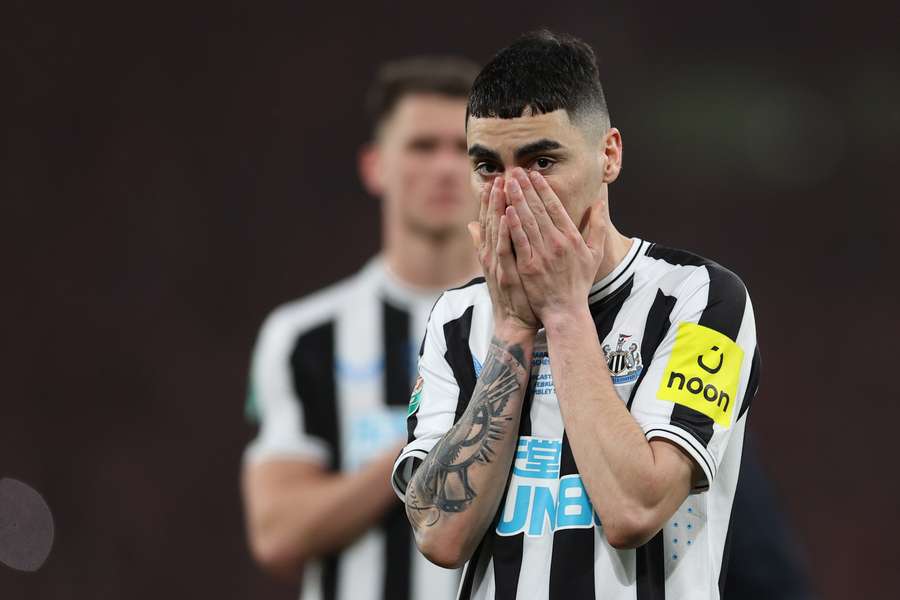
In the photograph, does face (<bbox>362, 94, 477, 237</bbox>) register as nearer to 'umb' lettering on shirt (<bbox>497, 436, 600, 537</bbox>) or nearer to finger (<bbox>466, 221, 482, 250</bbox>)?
finger (<bbox>466, 221, 482, 250</bbox>)

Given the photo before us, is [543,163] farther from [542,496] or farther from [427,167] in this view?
[427,167]

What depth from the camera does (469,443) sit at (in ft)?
6.66

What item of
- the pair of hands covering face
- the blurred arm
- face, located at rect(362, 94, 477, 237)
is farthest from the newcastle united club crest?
face, located at rect(362, 94, 477, 237)

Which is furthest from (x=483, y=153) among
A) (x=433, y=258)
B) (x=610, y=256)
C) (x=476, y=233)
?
(x=433, y=258)

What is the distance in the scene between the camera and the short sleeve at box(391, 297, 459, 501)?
2.16 metres

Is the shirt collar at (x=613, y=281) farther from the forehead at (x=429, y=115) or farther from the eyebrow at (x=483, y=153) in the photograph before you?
the forehead at (x=429, y=115)

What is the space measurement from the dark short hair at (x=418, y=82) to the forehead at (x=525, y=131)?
2113mm

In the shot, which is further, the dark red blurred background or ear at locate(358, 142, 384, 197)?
the dark red blurred background

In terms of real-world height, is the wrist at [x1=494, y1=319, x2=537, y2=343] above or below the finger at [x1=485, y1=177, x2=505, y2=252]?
below

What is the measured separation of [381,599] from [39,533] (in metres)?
3.05

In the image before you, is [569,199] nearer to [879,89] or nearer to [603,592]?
[603,592]

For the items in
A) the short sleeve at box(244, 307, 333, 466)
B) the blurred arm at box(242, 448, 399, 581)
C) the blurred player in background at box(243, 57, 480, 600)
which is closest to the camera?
the blurred arm at box(242, 448, 399, 581)

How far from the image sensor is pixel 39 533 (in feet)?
20.3

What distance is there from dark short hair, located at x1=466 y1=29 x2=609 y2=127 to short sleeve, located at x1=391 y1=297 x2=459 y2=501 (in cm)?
42
